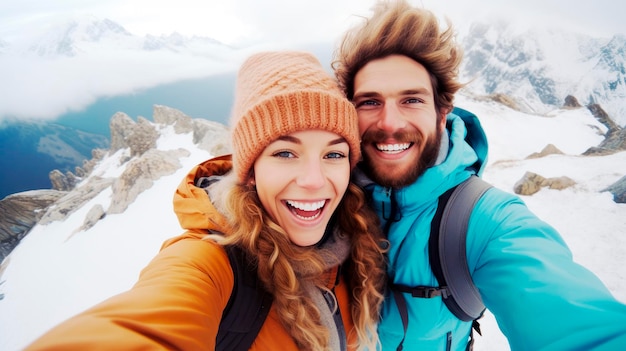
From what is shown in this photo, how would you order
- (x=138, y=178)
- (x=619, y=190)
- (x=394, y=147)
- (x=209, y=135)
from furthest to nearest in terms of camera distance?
(x=209, y=135), (x=138, y=178), (x=619, y=190), (x=394, y=147)

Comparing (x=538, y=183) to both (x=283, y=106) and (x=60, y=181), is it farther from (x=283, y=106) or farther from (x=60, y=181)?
(x=60, y=181)

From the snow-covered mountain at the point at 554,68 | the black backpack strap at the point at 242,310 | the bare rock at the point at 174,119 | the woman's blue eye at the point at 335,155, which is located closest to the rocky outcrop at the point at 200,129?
the bare rock at the point at 174,119

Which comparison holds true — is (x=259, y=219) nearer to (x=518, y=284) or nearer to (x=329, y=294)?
(x=329, y=294)

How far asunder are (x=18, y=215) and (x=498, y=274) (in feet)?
197

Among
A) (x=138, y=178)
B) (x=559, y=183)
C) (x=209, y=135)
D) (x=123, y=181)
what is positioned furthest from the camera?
(x=209, y=135)

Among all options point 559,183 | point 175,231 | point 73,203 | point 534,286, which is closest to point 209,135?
point 175,231

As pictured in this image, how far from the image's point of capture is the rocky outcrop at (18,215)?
3941cm

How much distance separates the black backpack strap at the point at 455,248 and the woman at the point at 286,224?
1.67 feet

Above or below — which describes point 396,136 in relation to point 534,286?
above

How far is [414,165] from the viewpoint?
2.52 meters

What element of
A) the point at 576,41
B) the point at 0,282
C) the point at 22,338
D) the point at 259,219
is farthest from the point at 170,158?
the point at 576,41

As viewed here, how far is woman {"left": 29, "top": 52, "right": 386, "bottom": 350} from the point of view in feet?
5.98

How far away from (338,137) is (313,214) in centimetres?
66

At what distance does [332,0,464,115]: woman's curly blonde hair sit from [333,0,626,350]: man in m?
0.01
